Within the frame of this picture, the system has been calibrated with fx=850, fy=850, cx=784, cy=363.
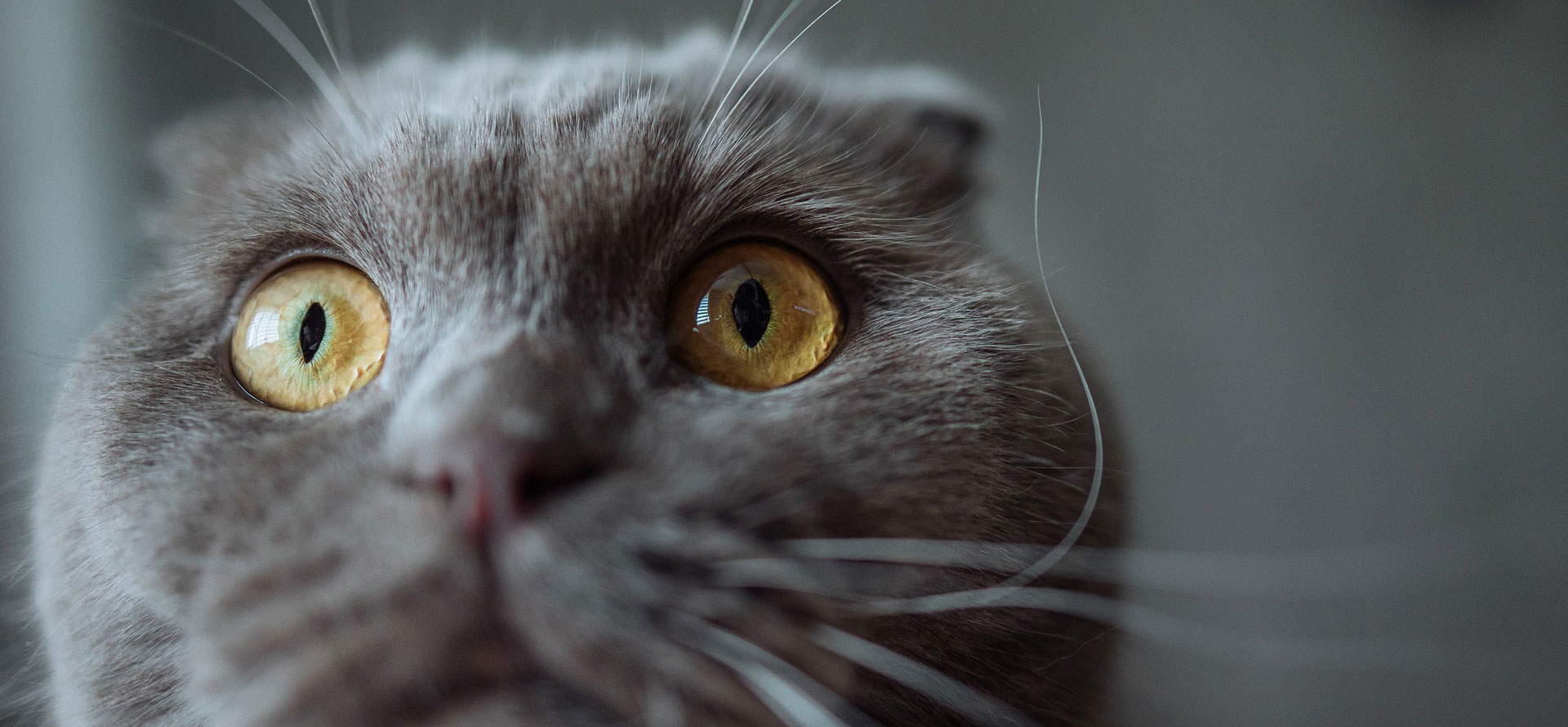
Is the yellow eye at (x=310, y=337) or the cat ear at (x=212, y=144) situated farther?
the cat ear at (x=212, y=144)

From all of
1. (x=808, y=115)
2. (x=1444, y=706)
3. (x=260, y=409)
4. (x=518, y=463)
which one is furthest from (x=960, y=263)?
(x=1444, y=706)

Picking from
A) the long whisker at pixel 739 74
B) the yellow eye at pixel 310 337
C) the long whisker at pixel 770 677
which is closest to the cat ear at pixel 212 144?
the yellow eye at pixel 310 337

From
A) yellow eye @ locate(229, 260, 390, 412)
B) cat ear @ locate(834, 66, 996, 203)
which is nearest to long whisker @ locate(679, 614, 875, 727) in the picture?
yellow eye @ locate(229, 260, 390, 412)

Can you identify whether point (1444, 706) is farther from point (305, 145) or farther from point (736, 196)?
point (305, 145)

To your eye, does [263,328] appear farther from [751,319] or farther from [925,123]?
[925,123]

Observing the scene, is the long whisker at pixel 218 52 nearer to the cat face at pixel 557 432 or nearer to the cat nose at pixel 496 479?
the cat face at pixel 557 432

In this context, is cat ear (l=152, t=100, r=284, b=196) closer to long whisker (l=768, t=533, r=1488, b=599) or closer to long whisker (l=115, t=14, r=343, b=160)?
long whisker (l=115, t=14, r=343, b=160)

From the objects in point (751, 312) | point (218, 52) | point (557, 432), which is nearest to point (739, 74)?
point (751, 312)

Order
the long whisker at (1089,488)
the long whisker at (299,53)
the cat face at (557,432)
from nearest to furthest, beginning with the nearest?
the cat face at (557,432) < the long whisker at (1089,488) < the long whisker at (299,53)
